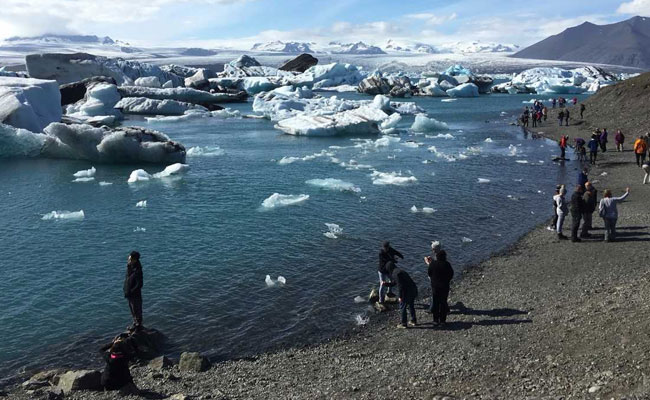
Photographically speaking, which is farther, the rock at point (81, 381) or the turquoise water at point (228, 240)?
the turquoise water at point (228, 240)

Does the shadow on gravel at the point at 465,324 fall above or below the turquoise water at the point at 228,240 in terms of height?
above

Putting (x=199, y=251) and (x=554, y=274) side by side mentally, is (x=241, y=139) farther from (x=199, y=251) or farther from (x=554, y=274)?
(x=554, y=274)

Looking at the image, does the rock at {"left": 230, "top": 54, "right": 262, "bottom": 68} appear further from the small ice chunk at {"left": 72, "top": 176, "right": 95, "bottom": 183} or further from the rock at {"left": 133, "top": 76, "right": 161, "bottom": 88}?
the small ice chunk at {"left": 72, "top": 176, "right": 95, "bottom": 183}

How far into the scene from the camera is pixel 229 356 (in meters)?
11.2

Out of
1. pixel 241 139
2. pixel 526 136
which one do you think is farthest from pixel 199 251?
pixel 526 136

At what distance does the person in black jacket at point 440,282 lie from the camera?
36.9ft

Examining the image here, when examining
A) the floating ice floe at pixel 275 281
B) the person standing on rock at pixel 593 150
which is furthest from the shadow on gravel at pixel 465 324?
the person standing on rock at pixel 593 150

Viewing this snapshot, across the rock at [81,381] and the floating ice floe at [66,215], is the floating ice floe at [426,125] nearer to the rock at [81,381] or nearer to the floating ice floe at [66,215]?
the floating ice floe at [66,215]

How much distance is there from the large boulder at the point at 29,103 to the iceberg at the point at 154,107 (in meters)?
23.7

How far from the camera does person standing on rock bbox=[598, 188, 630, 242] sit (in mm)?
15555

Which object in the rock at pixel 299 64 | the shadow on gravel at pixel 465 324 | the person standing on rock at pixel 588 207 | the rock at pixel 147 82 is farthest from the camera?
the rock at pixel 299 64

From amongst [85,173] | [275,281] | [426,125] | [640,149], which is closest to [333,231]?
[275,281]

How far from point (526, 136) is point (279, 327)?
36.4 meters

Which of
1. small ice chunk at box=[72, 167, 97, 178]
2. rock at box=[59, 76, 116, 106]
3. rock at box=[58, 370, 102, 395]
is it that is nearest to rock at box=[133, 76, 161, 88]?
rock at box=[59, 76, 116, 106]
